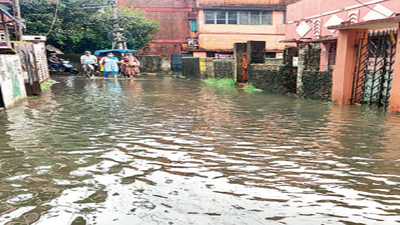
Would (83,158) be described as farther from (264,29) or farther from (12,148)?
(264,29)

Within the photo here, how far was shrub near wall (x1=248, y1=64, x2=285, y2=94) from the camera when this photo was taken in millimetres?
13492

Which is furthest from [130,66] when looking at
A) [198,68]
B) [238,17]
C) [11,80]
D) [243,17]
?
[243,17]

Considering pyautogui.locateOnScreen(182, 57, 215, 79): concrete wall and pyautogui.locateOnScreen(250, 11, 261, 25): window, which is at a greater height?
pyautogui.locateOnScreen(250, 11, 261, 25): window

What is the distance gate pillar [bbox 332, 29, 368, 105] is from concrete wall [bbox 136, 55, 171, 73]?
21491 millimetres

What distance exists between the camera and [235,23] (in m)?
29.9

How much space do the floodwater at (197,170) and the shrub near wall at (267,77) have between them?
5.85 m

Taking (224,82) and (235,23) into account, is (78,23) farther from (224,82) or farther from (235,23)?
(224,82)

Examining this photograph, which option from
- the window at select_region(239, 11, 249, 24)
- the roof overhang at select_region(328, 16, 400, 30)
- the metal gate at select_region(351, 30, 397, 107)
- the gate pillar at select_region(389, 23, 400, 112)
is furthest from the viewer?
the window at select_region(239, 11, 249, 24)

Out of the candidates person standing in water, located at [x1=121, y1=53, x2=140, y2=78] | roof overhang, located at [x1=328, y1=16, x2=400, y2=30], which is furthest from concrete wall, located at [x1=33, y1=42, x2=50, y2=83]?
roof overhang, located at [x1=328, y1=16, x2=400, y2=30]

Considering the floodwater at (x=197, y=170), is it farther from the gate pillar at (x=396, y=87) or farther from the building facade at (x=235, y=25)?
the building facade at (x=235, y=25)

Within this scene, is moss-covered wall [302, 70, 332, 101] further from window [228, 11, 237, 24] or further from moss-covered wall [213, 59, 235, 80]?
window [228, 11, 237, 24]

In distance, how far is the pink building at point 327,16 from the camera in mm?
15523

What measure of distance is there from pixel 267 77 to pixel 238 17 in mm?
16836

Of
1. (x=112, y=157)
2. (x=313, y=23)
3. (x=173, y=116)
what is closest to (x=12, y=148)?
(x=112, y=157)
